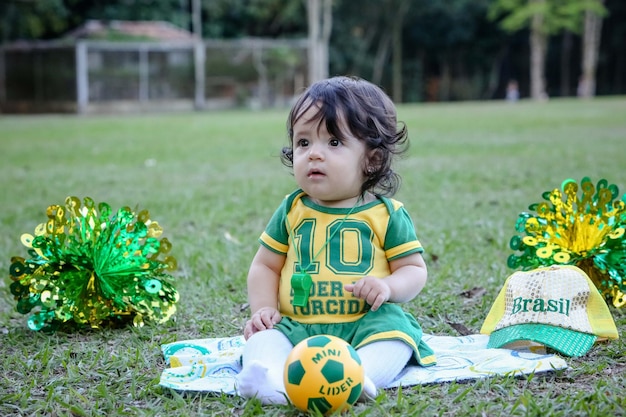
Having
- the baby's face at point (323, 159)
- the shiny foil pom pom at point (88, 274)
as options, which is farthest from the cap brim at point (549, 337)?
the shiny foil pom pom at point (88, 274)

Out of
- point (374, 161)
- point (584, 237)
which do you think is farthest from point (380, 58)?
point (374, 161)

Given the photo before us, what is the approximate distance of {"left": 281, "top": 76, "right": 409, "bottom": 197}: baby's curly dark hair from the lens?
221 cm

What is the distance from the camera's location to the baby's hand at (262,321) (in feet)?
7.36

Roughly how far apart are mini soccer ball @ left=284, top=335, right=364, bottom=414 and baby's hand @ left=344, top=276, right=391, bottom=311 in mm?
252

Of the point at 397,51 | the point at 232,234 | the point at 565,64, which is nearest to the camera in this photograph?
the point at 232,234

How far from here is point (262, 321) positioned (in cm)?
226

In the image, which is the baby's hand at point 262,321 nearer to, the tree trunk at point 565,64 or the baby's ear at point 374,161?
the baby's ear at point 374,161

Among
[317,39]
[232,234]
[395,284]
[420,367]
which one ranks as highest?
[317,39]

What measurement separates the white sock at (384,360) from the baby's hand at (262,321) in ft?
0.94

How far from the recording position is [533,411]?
183 cm

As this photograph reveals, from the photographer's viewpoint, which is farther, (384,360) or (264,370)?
(384,360)

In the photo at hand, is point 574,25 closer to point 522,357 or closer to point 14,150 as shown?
point 14,150

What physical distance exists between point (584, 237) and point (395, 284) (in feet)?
3.22

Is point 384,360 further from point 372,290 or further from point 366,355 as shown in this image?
point 372,290
